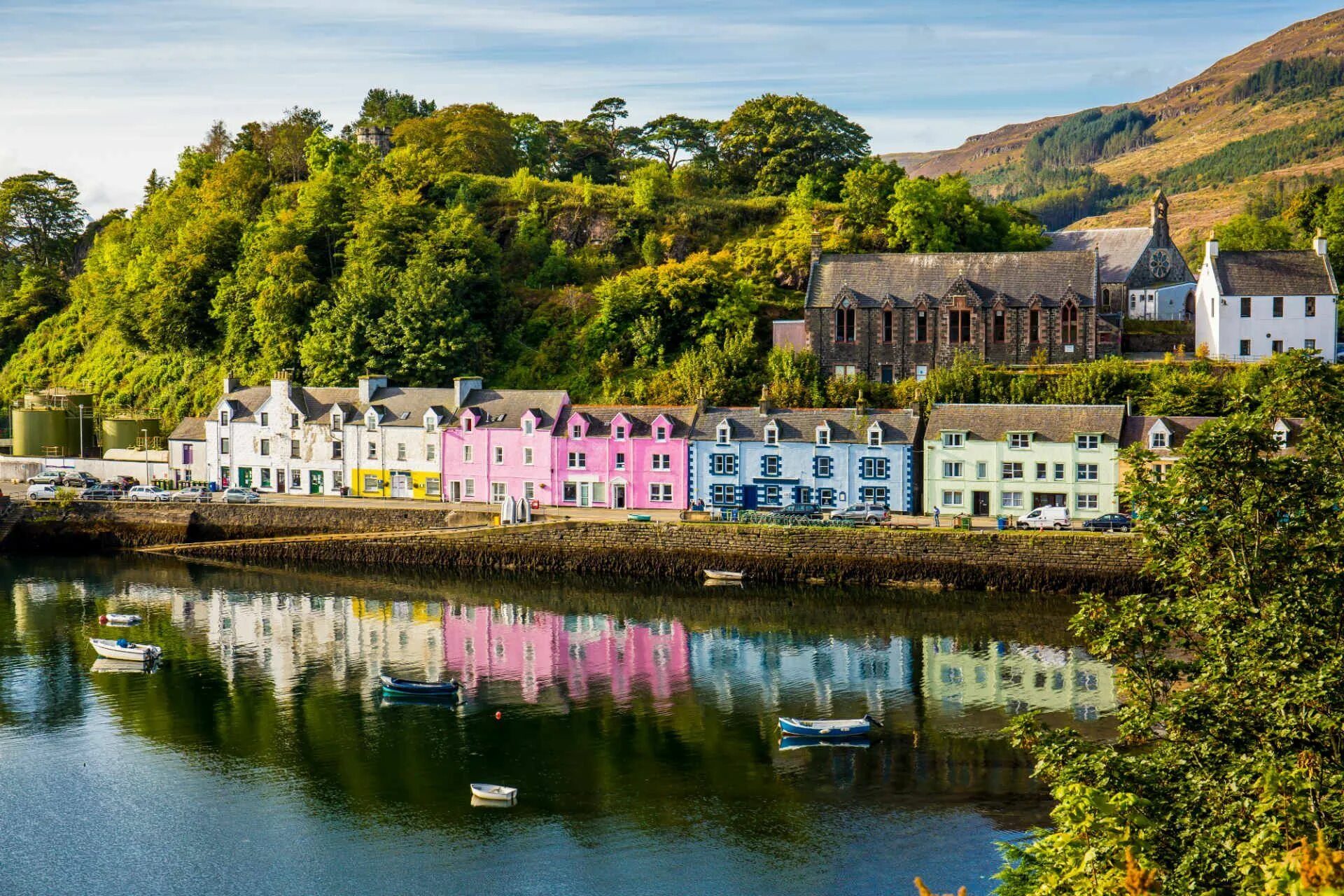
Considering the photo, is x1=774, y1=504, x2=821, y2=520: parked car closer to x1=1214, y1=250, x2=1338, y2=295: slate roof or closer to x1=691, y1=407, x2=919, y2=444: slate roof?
x1=691, y1=407, x2=919, y2=444: slate roof

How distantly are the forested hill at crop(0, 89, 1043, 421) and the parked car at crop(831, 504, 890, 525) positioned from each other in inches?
392

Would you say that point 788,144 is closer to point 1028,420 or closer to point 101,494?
point 1028,420

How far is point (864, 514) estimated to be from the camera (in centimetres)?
5391

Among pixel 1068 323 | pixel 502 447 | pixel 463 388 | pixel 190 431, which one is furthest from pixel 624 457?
pixel 190 431

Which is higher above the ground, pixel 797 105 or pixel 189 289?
pixel 797 105

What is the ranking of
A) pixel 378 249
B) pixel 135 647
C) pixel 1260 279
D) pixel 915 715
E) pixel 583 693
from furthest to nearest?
pixel 378 249, pixel 1260 279, pixel 135 647, pixel 583 693, pixel 915 715

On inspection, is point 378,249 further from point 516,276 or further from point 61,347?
point 61,347

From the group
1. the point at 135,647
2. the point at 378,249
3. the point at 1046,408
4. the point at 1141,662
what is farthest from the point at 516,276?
the point at 1141,662

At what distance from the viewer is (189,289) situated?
82.5 metres

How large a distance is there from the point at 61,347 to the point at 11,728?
205ft

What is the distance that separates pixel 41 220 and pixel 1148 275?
271 feet

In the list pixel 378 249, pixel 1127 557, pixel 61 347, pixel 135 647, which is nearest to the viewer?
pixel 135 647

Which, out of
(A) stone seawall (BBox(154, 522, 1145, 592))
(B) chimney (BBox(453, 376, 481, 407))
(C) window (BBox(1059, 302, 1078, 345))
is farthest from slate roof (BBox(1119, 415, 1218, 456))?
(B) chimney (BBox(453, 376, 481, 407))

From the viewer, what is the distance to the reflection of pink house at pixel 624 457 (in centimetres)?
5872
